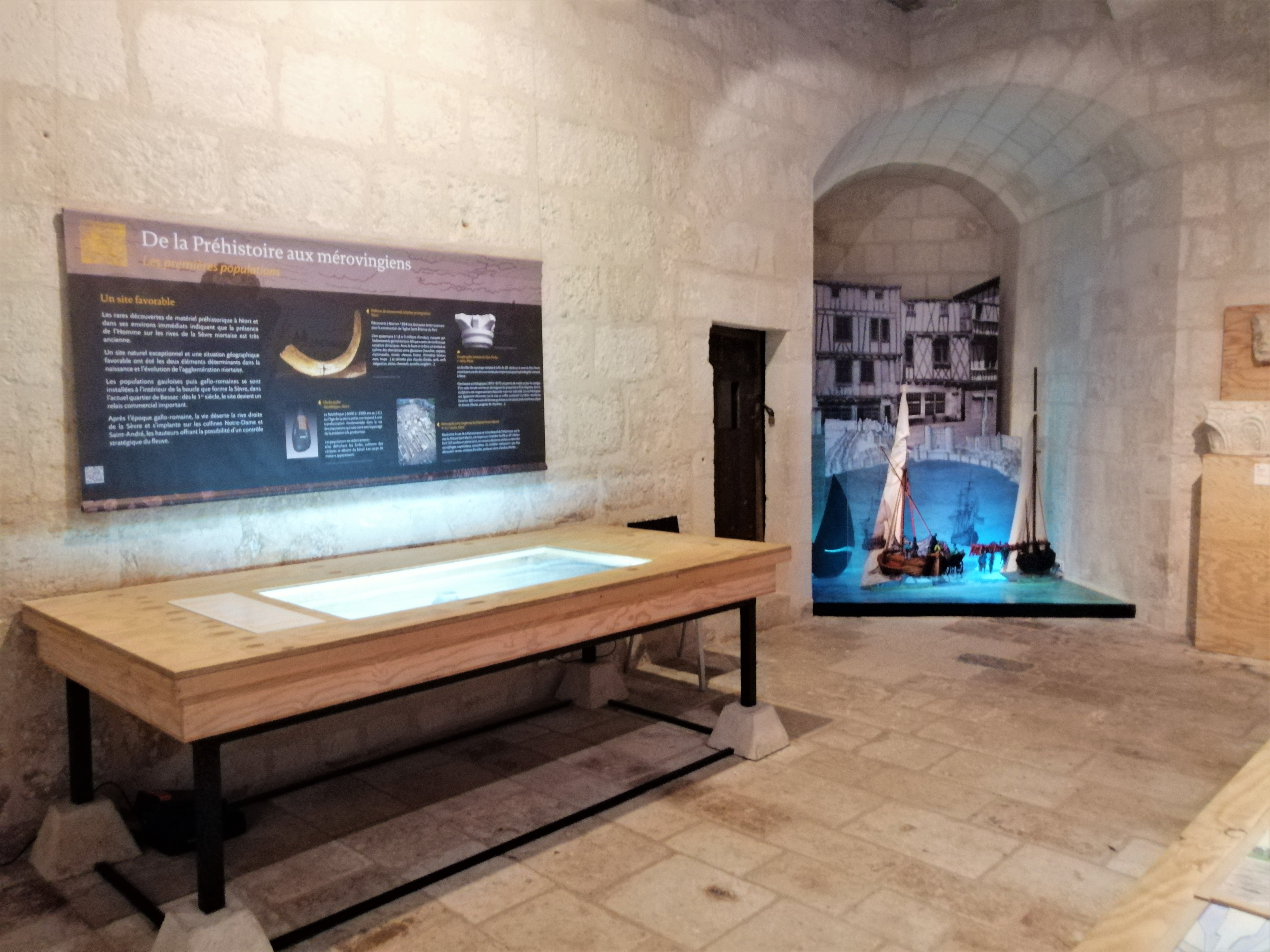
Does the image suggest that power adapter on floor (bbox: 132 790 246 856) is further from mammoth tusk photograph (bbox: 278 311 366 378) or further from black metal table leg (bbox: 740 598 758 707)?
black metal table leg (bbox: 740 598 758 707)

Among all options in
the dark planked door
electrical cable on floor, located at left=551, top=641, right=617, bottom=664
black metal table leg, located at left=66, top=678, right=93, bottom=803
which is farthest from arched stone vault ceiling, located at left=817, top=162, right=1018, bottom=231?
black metal table leg, located at left=66, top=678, right=93, bottom=803

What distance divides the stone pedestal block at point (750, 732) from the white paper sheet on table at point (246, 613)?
5.62ft

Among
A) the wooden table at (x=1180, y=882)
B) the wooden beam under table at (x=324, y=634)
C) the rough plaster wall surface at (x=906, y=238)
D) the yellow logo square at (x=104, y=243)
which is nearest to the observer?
the wooden table at (x=1180, y=882)

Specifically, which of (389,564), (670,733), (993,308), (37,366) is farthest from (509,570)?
(993,308)

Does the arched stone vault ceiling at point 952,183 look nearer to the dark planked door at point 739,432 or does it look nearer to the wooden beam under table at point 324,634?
the dark planked door at point 739,432

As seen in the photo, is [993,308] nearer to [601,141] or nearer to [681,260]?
[681,260]

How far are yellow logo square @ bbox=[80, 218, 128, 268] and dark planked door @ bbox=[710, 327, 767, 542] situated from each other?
3165 mm

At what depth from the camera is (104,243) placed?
2.80 meters

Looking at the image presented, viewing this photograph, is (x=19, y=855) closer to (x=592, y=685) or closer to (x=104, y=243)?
(x=104, y=243)

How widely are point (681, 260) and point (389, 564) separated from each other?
2305mm

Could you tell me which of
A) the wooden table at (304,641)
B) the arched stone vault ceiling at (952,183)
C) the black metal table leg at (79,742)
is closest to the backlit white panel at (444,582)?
the wooden table at (304,641)

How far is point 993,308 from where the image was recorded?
278 inches

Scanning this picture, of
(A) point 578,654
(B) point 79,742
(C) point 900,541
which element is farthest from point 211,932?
(C) point 900,541

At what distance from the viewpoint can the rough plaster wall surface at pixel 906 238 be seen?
7.08 meters
